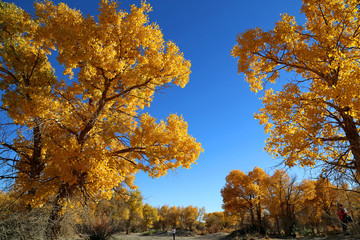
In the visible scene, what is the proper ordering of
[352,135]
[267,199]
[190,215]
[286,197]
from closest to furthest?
1. [352,135]
2. [286,197]
3. [267,199]
4. [190,215]

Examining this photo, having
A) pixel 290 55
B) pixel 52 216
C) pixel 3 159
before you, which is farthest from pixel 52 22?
pixel 290 55

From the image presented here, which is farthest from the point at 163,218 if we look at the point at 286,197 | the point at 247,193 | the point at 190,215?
the point at 286,197

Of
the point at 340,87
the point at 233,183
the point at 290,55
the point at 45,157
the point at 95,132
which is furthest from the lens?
the point at 233,183

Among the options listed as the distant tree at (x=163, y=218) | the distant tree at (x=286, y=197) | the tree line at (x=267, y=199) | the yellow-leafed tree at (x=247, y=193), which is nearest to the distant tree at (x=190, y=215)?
the distant tree at (x=163, y=218)

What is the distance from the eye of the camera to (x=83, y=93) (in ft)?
25.7

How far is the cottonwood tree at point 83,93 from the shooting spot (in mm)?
6277

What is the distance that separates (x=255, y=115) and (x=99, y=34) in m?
6.92

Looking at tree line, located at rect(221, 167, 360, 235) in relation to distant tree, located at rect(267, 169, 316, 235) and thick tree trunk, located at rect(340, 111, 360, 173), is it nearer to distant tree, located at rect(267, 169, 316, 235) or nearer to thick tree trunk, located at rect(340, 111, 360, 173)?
distant tree, located at rect(267, 169, 316, 235)

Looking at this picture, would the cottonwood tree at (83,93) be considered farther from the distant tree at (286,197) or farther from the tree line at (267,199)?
the tree line at (267,199)

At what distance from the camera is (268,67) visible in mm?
7531

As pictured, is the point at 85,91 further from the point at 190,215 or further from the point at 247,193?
the point at 190,215

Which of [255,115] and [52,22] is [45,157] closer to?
[52,22]

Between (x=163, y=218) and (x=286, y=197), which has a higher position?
(x=286, y=197)

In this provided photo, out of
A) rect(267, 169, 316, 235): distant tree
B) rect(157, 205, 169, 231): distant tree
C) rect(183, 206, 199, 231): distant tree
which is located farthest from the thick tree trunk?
rect(157, 205, 169, 231): distant tree
